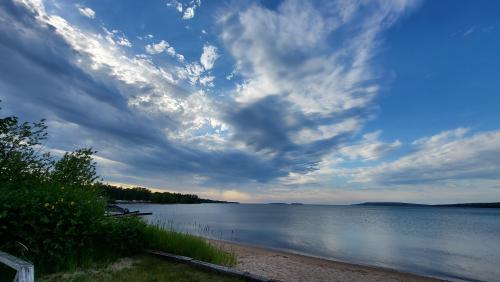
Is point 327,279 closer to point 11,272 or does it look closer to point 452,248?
point 11,272

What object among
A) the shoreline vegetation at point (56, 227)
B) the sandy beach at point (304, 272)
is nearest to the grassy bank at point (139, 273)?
the shoreline vegetation at point (56, 227)

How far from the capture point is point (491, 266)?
64.4 feet

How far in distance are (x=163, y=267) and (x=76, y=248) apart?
2.43m

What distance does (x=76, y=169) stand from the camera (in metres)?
14.3

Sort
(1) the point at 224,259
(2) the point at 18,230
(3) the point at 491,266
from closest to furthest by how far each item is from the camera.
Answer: (2) the point at 18,230
(1) the point at 224,259
(3) the point at 491,266

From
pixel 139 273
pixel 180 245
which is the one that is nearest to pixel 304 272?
pixel 180 245

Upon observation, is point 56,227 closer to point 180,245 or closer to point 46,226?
point 46,226

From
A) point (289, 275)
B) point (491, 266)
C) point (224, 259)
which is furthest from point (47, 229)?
point (491, 266)

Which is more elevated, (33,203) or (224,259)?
(33,203)

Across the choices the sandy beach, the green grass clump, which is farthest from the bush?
the sandy beach

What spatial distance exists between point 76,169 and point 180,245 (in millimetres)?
7385

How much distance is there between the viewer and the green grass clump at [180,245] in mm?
10195

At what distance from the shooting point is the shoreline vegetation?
7109 mm

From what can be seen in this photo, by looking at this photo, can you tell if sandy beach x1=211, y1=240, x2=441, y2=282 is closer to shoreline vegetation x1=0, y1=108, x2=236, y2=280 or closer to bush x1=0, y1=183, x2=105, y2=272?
shoreline vegetation x1=0, y1=108, x2=236, y2=280
